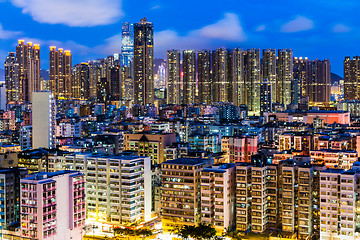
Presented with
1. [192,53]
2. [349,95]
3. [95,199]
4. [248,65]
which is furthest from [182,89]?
[95,199]

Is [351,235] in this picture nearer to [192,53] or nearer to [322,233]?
[322,233]

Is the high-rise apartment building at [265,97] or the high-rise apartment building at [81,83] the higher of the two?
the high-rise apartment building at [81,83]

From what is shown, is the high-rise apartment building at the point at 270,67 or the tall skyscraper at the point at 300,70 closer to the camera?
the high-rise apartment building at the point at 270,67

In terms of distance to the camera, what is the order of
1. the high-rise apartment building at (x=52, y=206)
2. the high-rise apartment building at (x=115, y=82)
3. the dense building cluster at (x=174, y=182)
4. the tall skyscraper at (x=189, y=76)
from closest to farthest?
1. the high-rise apartment building at (x=52, y=206)
2. the dense building cluster at (x=174, y=182)
3. the tall skyscraper at (x=189, y=76)
4. the high-rise apartment building at (x=115, y=82)

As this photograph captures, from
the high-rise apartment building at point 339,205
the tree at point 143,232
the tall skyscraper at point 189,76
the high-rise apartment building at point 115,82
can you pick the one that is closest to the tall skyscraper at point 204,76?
the tall skyscraper at point 189,76

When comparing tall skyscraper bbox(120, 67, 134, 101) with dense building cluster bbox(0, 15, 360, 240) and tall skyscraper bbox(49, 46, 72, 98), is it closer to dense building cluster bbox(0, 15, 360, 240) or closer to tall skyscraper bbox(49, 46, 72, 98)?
tall skyscraper bbox(49, 46, 72, 98)

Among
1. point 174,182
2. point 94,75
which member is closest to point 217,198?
point 174,182

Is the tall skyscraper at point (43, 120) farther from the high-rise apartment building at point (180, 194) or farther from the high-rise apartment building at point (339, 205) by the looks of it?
the high-rise apartment building at point (339, 205)
